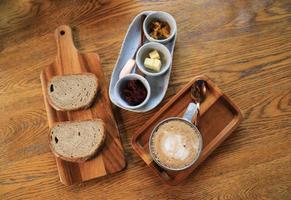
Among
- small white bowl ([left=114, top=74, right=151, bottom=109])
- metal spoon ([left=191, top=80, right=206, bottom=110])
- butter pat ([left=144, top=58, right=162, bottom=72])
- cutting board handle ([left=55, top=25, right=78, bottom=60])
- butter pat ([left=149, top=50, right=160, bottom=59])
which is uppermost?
cutting board handle ([left=55, top=25, right=78, bottom=60])

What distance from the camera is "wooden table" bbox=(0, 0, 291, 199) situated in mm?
1090

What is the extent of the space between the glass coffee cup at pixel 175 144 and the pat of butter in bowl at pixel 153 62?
20cm

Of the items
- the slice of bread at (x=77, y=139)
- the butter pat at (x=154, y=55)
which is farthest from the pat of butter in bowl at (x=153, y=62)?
the slice of bread at (x=77, y=139)

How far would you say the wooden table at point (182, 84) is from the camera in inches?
42.9

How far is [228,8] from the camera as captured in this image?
127 centimetres

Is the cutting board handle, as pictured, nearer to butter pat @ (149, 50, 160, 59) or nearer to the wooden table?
the wooden table

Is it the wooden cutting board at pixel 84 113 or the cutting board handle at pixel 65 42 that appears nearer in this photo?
the wooden cutting board at pixel 84 113

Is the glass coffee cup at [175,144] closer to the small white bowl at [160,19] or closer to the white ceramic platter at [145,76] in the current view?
the white ceramic platter at [145,76]

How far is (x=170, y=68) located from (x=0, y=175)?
69cm

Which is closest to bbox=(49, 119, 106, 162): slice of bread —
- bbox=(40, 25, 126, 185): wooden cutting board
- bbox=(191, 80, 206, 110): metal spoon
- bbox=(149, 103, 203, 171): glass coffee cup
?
bbox=(40, 25, 126, 185): wooden cutting board

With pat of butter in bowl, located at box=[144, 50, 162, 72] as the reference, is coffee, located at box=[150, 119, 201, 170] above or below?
below

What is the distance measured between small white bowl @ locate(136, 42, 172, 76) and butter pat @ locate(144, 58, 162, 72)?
14 mm

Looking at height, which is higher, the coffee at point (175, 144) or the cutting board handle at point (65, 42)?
the cutting board handle at point (65, 42)

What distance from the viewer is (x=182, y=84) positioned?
118cm
